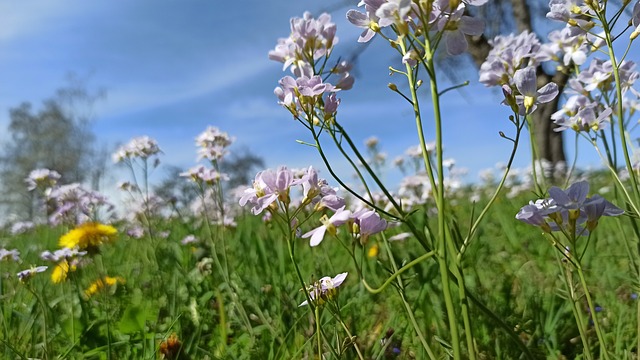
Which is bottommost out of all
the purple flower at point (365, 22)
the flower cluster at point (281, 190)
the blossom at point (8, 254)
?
the blossom at point (8, 254)

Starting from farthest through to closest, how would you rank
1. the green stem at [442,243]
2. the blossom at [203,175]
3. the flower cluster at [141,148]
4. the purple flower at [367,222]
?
the flower cluster at [141,148] → the blossom at [203,175] → the purple flower at [367,222] → the green stem at [442,243]

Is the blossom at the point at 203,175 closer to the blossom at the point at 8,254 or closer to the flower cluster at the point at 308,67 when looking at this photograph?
the blossom at the point at 8,254

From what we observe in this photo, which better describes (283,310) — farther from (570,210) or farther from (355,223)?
(570,210)

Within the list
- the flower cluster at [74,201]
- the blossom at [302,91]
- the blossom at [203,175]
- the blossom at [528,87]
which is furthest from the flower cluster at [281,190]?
the flower cluster at [74,201]

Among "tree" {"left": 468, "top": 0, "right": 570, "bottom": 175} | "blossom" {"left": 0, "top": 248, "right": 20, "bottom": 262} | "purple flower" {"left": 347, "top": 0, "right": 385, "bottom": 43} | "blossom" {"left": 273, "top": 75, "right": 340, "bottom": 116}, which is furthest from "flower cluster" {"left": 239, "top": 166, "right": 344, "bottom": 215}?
"tree" {"left": 468, "top": 0, "right": 570, "bottom": 175}

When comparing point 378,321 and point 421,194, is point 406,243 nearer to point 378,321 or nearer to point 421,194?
point 421,194

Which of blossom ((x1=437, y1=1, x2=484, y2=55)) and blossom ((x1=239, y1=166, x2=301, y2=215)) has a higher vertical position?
blossom ((x1=437, y1=1, x2=484, y2=55))

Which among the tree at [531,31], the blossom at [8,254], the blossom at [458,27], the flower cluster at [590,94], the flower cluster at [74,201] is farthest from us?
the tree at [531,31]

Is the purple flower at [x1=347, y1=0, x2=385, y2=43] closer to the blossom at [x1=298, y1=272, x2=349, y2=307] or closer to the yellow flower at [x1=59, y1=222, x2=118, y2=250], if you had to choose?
the blossom at [x1=298, y1=272, x2=349, y2=307]

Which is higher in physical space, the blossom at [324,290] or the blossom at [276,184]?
the blossom at [276,184]
